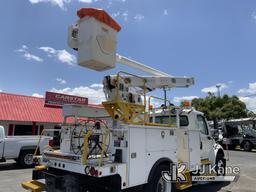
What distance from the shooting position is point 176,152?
5949mm

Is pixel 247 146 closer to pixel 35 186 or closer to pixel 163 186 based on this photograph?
pixel 163 186

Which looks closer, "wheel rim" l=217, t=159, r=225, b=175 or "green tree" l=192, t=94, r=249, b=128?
"wheel rim" l=217, t=159, r=225, b=175

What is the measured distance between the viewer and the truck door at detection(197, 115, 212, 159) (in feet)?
25.4

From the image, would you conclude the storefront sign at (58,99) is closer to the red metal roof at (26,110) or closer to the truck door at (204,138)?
the red metal roof at (26,110)

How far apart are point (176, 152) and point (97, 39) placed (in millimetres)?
3282

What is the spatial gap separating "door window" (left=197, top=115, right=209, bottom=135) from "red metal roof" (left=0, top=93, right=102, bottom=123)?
670 inches

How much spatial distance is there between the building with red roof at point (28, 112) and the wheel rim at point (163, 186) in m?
16.6

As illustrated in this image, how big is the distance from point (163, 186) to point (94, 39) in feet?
11.8

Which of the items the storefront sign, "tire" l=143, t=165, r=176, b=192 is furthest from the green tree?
"tire" l=143, t=165, r=176, b=192

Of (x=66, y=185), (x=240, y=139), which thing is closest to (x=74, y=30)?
(x=66, y=185)

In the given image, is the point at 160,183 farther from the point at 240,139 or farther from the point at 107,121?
the point at 240,139

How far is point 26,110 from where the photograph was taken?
22000 millimetres

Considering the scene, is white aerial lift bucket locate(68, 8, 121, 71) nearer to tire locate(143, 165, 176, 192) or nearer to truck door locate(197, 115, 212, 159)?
tire locate(143, 165, 176, 192)

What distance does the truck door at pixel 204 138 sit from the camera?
7.75 metres
